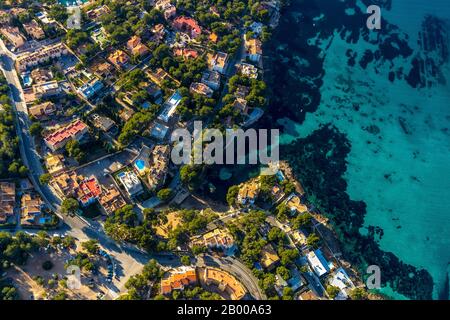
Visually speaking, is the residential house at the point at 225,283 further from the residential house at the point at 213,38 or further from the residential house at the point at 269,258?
the residential house at the point at 213,38

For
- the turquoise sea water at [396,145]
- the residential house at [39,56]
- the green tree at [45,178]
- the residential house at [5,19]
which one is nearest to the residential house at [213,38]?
the turquoise sea water at [396,145]

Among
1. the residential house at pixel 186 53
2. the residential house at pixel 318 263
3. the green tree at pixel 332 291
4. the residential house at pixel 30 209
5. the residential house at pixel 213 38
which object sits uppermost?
the residential house at pixel 213 38

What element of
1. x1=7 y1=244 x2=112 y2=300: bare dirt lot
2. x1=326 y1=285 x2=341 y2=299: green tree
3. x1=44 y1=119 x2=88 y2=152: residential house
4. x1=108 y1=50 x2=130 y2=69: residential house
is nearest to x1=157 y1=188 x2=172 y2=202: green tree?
x1=7 y1=244 x2=112 y2=300: bare dirt lot

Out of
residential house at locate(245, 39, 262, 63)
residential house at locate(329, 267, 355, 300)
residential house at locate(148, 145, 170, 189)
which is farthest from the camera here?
residential house at locate(245, 39, 262, 63)

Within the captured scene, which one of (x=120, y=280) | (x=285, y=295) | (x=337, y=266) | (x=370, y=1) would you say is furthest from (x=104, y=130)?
(x=370, y=1)

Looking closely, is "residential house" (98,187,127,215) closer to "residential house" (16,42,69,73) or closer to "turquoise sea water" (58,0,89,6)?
"residential house" (16,42,69,73)
